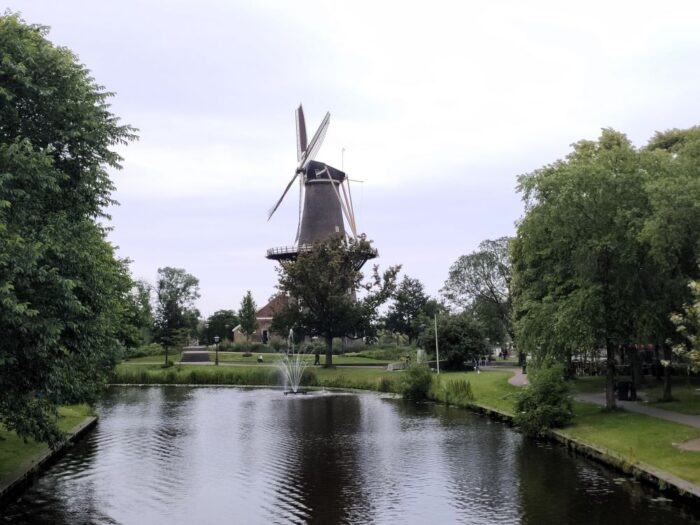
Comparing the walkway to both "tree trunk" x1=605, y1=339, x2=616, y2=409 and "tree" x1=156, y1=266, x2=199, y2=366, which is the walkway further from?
"tree" x1=156, y1=266, x2=199, y2=366

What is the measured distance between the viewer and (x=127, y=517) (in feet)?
56.4

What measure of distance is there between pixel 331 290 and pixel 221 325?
4614 centimetres

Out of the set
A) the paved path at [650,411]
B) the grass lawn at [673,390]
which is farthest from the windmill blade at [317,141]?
the paved path at [650,411]

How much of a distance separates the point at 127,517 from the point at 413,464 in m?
9.81

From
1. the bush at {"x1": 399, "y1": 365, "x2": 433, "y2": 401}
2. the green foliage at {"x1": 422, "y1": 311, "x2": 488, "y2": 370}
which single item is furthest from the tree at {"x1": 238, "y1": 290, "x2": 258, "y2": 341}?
the bush at {"x1": 399, "y1": 365, "x2": 433, "y2": 401}

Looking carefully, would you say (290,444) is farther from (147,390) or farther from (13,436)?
(147,390)

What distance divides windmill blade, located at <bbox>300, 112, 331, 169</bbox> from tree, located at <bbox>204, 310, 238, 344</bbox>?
3136 cm

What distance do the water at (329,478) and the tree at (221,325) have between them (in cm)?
6976

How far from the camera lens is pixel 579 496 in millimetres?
18469

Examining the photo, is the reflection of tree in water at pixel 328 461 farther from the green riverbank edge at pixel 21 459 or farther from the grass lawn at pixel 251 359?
the grass lawn at pixel 251 359

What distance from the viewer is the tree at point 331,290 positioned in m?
63.3

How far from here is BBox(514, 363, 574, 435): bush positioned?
2784 cm

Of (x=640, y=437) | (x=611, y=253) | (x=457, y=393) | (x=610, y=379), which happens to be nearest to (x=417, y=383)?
(x=457, y=393)

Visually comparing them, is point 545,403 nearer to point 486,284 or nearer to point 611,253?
point 611,253
